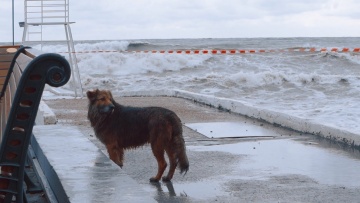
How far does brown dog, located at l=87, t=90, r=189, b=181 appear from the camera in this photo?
6.43 metres

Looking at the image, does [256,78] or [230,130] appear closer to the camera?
[230,130]

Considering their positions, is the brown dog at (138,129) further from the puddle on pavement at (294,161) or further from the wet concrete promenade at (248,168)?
the puddle on pavement at (294,161)

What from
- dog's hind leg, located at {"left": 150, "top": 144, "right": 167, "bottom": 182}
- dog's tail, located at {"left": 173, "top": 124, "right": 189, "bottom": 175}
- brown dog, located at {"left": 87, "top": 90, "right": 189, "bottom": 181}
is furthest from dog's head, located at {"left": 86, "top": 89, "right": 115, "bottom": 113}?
dog's tail, located at {"left": 173, "top": 124, "right": 189, "bottom": 175}

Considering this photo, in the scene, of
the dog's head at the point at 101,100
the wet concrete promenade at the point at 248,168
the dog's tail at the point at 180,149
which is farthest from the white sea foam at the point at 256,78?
the dog's head at the point at 101,100

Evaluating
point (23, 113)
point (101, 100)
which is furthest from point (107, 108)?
point (23, 113)

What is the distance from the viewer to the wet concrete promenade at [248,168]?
20.2ft

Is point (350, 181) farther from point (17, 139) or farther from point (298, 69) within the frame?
point (298, 69)

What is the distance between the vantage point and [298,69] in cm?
3438

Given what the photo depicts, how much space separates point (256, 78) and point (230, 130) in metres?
15.4

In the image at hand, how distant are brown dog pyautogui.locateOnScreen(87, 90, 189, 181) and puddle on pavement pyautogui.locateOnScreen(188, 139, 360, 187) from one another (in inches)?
38.6

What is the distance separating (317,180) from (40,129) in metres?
3.02

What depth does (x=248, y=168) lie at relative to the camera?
763cm

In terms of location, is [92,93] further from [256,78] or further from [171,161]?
[256,78]

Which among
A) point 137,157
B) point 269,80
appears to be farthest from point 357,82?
point 137,157
